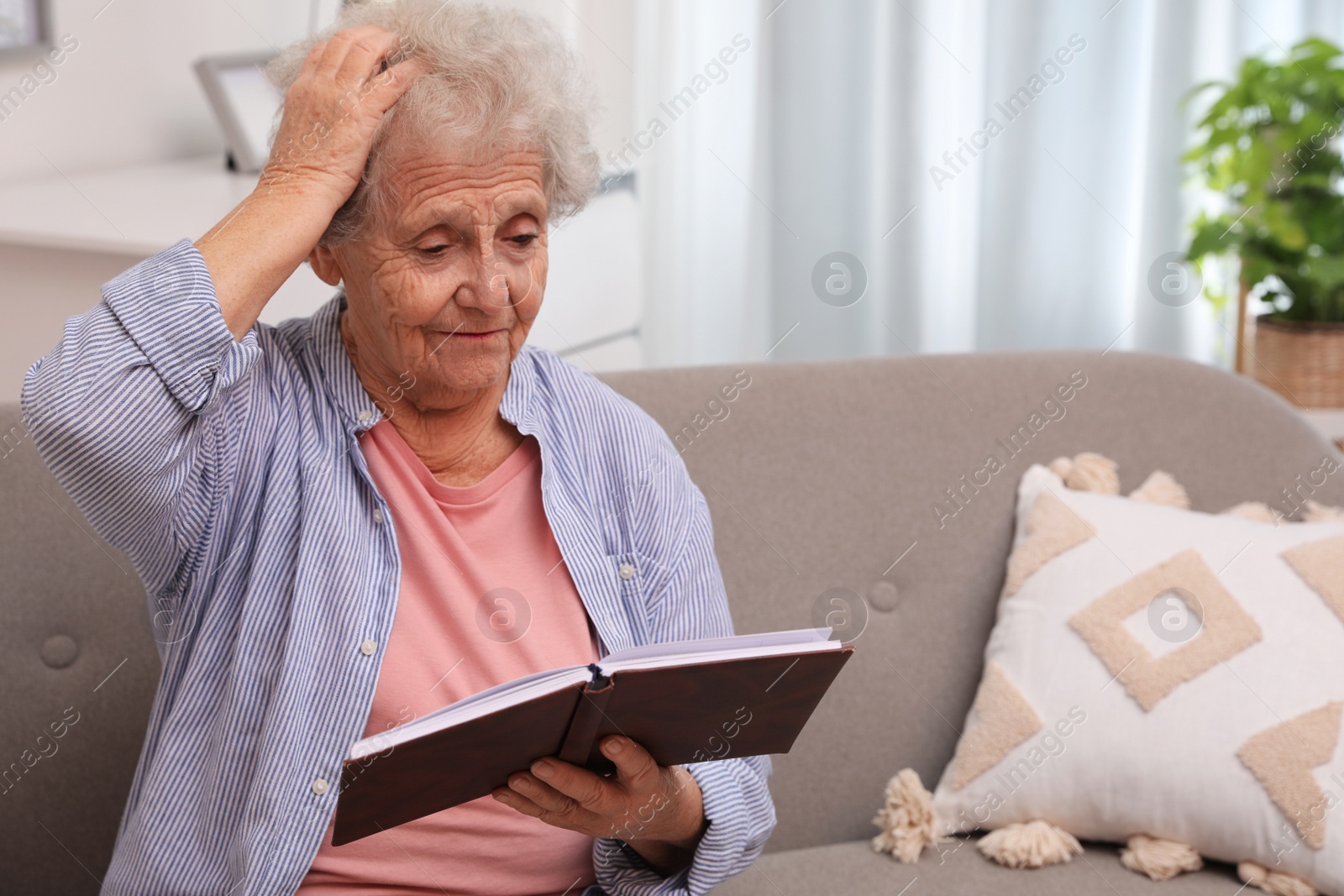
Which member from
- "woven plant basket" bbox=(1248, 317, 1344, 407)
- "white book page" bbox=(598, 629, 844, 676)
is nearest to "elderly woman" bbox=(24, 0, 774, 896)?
"white book page" bbox=(598, 629, 844, 676)

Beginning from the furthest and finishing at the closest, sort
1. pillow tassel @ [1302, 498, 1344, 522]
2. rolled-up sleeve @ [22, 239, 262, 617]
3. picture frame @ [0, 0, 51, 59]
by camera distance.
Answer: picture frame @ [0, 0, 51, 59], pillow tassel @ [1302, 498, 1344, 522], rolled-up sleeve @ [22, 239, 262, 617]

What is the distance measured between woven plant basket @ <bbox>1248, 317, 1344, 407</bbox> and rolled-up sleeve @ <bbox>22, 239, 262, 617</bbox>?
2.50m

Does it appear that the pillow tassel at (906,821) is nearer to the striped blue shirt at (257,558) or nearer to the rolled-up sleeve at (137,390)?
the striped blue shirt at (257,558)

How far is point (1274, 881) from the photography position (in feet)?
4.45

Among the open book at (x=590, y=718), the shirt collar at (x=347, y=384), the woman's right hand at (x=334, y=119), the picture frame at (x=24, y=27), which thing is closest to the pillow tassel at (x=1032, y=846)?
the open book at (x=590, y=718)

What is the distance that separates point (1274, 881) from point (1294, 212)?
1.86 metres

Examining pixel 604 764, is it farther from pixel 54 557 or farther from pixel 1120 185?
pixel 1120 185

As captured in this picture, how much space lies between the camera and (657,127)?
3.20m

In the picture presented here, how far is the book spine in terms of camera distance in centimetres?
87

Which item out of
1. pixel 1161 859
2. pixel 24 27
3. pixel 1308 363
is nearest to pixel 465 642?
pixel 1161 859

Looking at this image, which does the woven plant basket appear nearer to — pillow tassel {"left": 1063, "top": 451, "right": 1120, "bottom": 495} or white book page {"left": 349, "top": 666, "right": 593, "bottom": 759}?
pillow tassel {"left": 1063, "top": 451, "right": 1120, "bottom": 495}

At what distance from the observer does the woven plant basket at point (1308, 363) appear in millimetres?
2770

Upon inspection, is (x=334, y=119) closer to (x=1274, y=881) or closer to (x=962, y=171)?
(x=1274, y=881)

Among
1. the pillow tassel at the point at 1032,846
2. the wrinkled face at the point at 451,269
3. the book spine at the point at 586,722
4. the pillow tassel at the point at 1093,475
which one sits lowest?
the pillow tassel at the point at 1032,846
